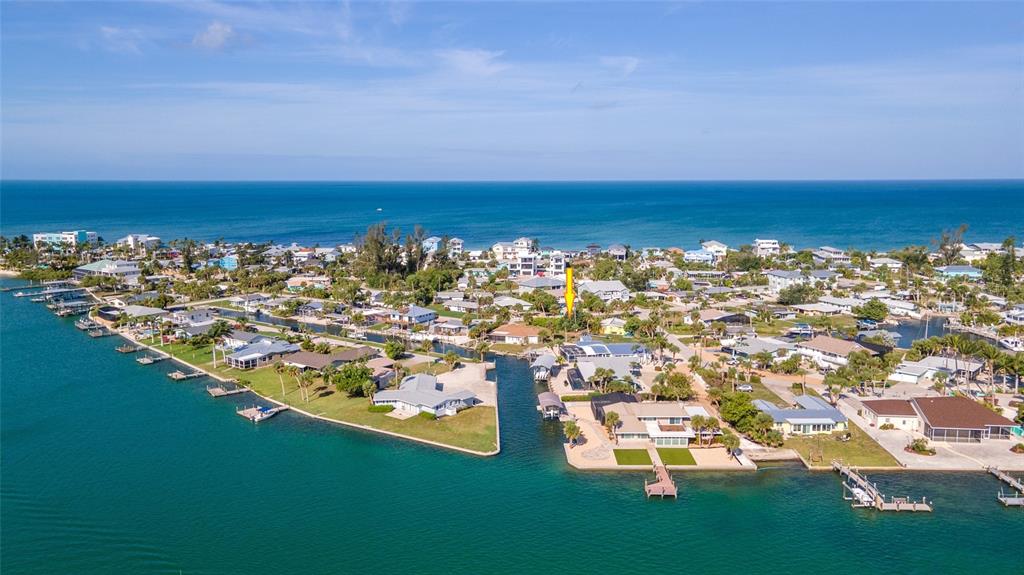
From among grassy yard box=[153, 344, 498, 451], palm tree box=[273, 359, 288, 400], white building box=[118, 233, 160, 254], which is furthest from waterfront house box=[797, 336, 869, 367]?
white building box=[118, 233, 160, 254]

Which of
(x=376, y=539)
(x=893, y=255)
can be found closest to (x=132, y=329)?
(x=376, y=539)

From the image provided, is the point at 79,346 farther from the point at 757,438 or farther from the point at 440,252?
the point at 757,438

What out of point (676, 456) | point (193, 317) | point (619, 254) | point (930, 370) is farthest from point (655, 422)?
point (619, 254)

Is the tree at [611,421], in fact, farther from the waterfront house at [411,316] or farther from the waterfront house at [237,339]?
the waterfront house at [237,339]

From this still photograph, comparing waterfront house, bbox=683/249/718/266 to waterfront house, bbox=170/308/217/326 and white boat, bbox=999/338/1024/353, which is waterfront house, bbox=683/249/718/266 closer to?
white boat, bbox=999/338/1024/353

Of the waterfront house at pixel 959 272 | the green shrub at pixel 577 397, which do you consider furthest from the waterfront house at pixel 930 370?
the waterfront house at pixel 959 272

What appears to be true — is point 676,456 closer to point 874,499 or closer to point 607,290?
point 874,499
